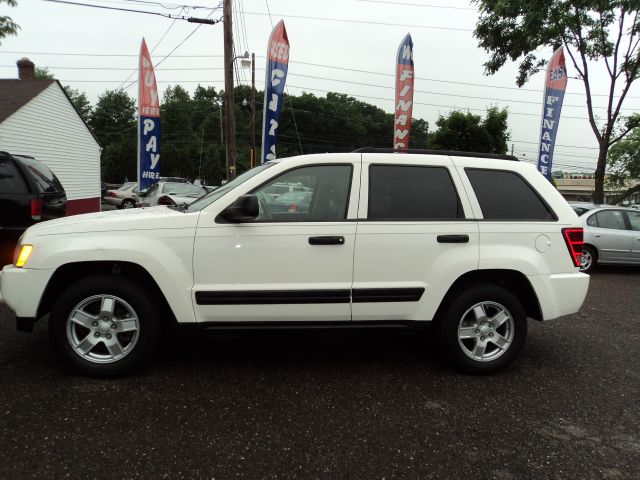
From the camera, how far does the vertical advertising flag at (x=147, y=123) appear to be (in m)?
12.5

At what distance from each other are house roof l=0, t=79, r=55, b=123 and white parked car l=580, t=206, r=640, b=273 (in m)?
16.0

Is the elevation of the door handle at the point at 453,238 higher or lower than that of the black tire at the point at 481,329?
higher

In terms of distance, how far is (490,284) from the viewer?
367cm

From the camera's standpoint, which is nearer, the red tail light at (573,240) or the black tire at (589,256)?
the red tail light at (573,240)

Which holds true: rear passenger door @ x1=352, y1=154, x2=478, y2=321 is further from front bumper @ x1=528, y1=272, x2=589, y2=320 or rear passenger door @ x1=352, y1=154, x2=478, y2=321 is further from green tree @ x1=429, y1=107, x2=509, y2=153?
green tree @ x1=429, y1=107, x2=509, y2=153

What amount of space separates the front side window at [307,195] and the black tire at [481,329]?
3.94 feet

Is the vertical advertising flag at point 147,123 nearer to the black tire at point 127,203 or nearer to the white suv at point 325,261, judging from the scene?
the white suv at point 325,261

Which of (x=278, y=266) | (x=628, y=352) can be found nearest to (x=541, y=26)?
(x=628, y=352)

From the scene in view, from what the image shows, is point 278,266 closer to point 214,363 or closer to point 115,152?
point 214,363

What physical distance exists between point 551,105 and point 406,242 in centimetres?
1122

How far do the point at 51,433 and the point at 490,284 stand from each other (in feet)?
10.7

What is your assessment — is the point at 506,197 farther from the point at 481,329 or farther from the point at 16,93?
the point at 16,93

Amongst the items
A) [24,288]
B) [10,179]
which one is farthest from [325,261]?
[10,179]

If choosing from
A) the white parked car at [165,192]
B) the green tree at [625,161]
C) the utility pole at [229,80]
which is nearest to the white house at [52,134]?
the white parked car at [165,192]
